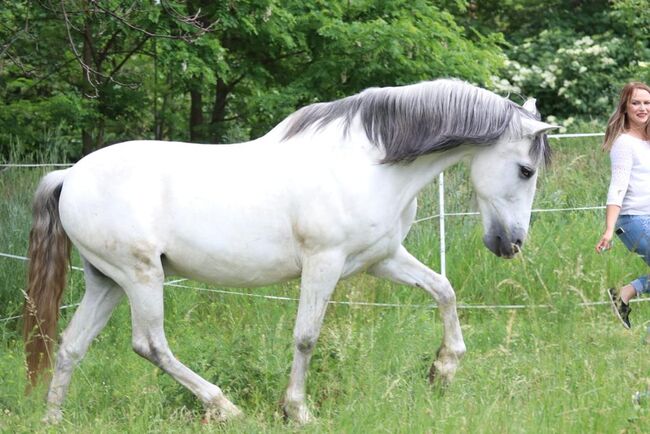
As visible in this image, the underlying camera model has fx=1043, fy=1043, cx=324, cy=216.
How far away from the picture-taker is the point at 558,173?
379 inches

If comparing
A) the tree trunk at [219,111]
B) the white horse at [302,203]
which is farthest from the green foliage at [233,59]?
the white horse at [302,203]

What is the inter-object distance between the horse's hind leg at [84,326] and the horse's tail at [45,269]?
0.49 ft

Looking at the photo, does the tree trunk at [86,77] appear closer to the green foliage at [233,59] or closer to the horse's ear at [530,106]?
the green foliage at [233,59]

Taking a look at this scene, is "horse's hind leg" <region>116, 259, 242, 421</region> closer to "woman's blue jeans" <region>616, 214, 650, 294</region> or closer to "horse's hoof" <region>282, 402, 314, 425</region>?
"horse's hoof" <region>282, 402, 314, 425</region>

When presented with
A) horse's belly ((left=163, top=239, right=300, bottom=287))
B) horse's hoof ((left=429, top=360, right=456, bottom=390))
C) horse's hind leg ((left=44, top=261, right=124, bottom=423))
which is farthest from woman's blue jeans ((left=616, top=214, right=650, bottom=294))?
horse's hind leg ((left=44, top=261, right=124, bottom=423))

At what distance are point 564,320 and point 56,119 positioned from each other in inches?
255

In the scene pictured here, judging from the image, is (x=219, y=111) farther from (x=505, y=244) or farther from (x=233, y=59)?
(x=505, y=244)

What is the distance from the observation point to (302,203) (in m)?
5.28

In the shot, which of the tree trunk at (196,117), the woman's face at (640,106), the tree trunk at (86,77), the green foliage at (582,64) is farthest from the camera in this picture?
the green foliage at (582,64)

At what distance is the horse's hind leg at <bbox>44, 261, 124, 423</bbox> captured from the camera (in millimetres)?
5578

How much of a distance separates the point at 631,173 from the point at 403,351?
178 cm

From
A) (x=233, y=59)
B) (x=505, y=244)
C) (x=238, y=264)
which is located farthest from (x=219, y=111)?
(x=505, y=244)

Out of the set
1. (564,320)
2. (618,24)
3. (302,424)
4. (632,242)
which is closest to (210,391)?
(302,424)

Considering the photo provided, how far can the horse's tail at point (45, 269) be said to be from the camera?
5.74 metres
